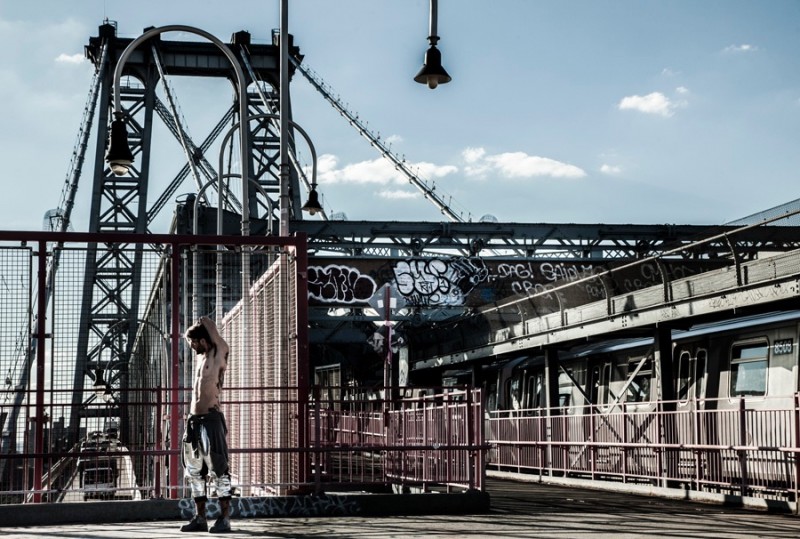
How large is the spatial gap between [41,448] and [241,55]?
49668 millimetres

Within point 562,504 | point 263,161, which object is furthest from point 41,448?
point 263,161

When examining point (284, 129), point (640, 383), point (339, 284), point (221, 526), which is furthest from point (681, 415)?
point (339, 284)

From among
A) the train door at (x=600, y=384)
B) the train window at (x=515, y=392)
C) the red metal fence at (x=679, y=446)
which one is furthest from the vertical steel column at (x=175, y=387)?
the train window at (x=515, y=392)

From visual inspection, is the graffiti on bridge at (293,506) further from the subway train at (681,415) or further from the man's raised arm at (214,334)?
the subway train at (681,415)

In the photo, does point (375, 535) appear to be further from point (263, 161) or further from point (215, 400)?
point (263, 161)

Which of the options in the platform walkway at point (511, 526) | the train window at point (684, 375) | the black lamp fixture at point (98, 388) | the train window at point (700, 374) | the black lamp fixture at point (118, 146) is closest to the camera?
the platform walkway at point (511, 526)

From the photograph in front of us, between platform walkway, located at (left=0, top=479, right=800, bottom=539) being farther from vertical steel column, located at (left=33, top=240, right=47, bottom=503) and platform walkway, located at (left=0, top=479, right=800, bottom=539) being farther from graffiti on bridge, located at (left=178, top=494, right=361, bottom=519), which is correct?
vertical steel column, located at (left=33, top=240, right=47, bottom=503)

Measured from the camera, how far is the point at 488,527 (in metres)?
12.8

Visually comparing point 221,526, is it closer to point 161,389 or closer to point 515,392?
point 161,389

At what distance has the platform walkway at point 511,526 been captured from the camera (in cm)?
1217

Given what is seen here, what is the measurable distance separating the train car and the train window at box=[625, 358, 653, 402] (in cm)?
2

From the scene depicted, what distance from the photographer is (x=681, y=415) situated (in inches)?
776

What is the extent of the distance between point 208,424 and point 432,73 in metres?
5.79

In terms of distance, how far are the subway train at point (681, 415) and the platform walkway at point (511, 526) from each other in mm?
1235
